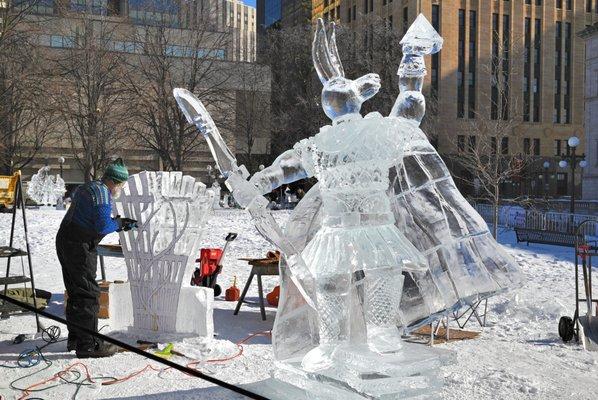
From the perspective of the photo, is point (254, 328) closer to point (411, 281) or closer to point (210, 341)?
point (210, 341)

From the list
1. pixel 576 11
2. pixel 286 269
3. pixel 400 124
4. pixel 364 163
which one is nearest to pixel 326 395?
pixel 286 269

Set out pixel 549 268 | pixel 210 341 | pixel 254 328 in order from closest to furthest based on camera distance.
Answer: pixel 210 341 < pixel 254 328 < pixel 549 268

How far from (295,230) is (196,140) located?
2492 cm

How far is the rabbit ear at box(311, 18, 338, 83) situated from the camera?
14.0ft

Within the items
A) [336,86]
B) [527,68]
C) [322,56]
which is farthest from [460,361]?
[527,68]

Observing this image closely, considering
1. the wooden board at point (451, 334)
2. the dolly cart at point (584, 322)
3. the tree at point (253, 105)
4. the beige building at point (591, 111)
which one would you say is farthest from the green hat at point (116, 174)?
the beige building at point (591, 111)

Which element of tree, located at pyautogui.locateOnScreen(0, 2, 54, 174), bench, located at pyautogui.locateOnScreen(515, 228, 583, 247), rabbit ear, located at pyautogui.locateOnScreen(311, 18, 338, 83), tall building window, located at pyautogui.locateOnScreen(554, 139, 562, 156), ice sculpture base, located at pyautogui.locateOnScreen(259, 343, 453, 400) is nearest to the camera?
ice sculpture base, located at pyautogui.locateOnScreen(259, 343, 453, 400)

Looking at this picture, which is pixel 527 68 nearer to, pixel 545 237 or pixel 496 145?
pixel 545 237

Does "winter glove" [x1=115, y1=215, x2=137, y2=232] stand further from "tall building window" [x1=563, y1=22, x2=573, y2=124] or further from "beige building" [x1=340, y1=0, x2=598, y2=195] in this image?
"tall building window" [x1=563, y1=22, x2=573, y2=124]

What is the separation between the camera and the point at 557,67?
53.4 metres

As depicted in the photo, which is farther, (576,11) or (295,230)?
(576,11)

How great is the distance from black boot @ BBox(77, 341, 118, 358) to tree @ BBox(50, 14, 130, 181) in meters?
20.1

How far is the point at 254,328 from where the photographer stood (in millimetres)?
6918

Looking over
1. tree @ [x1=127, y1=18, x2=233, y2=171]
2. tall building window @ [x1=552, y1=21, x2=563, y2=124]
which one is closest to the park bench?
tree @ [x1=127, y1=18, x2=233, y2=171]
